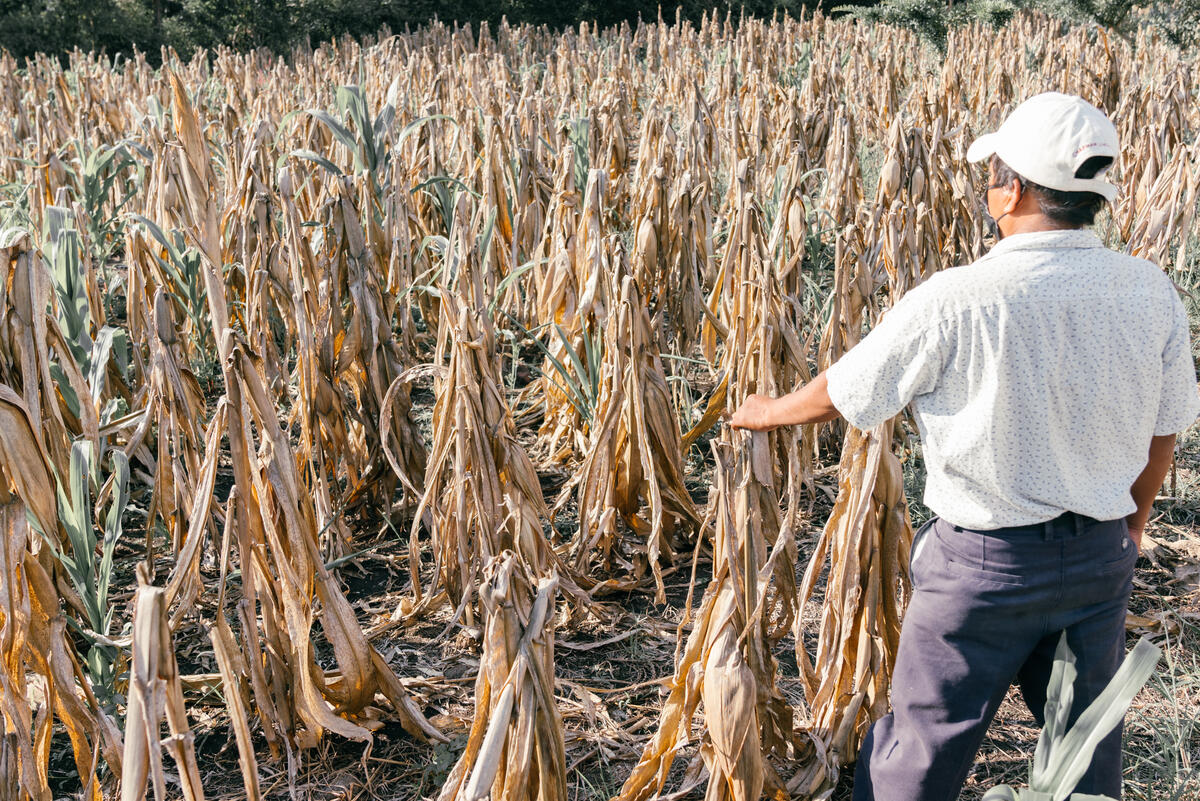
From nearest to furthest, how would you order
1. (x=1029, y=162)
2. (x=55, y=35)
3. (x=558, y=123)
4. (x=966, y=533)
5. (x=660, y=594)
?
1. (x=1029, y=162)
2. (x=966, y=533)
3. (x=660, y=594)
4. (x=558, y=123)
5. (x=55, y=35)

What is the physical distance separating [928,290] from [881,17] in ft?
44.3

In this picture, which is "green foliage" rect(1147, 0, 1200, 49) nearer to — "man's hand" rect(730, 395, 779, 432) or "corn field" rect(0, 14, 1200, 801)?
"corn field" rect(0, 14, 1200, 801)

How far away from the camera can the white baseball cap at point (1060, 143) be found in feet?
4.19

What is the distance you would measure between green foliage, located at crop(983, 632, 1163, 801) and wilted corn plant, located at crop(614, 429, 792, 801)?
1.30 ft

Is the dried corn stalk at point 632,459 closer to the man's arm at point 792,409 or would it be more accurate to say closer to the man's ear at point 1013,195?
the man's arm at point 792,409

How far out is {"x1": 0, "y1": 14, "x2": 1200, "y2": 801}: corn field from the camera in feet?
4.91

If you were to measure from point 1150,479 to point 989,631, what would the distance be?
38 centimetres

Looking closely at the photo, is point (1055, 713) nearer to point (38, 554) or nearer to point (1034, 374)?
point (1034, 374)

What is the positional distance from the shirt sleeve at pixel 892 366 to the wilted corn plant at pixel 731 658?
0.21 metres

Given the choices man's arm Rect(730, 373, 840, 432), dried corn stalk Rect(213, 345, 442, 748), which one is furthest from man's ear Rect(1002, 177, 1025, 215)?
dried corn stalk Rect(213, 345, 442, 748)

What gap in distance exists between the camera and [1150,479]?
1.52m

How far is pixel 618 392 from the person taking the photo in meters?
2.34

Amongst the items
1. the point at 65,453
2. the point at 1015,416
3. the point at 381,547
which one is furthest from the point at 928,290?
the point at 381,547

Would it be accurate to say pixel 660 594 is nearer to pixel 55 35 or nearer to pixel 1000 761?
pixel 1000 761
